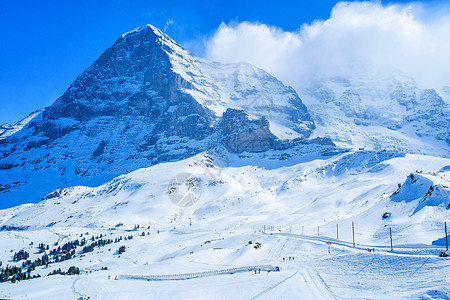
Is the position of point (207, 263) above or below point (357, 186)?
below

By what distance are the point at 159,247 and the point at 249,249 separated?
49400 millimetres

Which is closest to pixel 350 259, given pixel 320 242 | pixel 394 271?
pixel 394 271

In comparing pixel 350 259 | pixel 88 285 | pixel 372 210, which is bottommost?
pixel 88 285

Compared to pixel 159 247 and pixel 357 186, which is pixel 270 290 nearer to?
pixel 159 247

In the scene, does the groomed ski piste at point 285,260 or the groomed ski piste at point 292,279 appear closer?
the groomed ski piste at point 292,279

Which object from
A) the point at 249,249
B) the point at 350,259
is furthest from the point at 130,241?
the point at 350,259

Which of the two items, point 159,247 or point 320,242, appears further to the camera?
point 159,247

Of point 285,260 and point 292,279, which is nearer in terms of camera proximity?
point 292,279

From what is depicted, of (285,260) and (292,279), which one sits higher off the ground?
(285,260)

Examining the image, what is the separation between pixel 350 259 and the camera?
53.8 meters

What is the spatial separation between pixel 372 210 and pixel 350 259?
5335 cm

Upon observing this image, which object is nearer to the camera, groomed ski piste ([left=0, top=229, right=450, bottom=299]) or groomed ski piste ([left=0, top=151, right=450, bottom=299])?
groomed ski piste ([left=0, top=229, right=450, bottom=299])

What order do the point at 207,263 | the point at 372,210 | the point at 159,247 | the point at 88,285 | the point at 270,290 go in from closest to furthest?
the point at 270,290
the point at 88,285
the point at 207,263
the point at 372,210
the point at 159,247

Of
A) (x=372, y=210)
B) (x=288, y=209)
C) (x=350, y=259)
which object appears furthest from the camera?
(x=288, y=209)
